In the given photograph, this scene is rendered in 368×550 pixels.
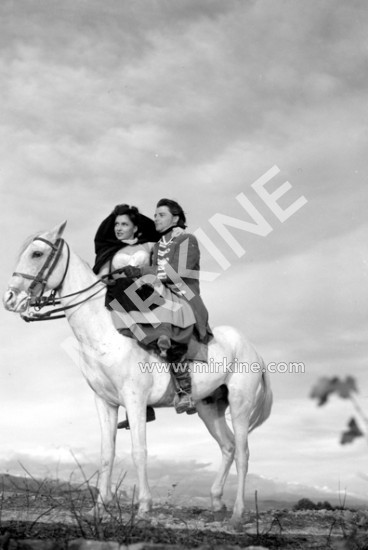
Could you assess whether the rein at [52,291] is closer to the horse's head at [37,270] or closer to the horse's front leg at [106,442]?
the horse's head at [37,270]

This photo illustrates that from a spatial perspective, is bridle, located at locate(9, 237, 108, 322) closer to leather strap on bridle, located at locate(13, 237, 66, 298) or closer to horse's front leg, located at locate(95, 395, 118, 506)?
leather strap on bridle, located at locate(13, 237, 66, 298)

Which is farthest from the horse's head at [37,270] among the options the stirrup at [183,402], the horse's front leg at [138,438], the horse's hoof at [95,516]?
the horse's hoof at [95,516]

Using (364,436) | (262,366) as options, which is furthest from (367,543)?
(364,436)

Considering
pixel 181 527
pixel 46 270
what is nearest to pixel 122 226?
pixel 46 270

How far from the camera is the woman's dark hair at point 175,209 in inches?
346

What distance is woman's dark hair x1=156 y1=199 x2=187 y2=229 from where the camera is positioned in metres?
8.79

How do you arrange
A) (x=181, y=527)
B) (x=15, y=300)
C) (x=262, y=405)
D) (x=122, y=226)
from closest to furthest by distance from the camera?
(x=181, y=527) < (x=15, y=300) < (x=122, y=226) < (x=262, y=405)

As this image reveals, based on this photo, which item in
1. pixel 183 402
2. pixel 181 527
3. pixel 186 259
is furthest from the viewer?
pixel 186 259

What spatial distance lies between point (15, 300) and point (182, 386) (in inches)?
89.7

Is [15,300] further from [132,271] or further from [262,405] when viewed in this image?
[262,405]

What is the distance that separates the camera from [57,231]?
26.3ft

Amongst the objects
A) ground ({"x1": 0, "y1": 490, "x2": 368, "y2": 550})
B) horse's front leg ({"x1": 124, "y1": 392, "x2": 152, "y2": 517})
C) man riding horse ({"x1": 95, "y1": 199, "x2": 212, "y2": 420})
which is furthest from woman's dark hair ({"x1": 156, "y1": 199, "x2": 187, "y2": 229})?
ground ({"x1": 0, "y1": 490, "x2": 368, "y2": 550})

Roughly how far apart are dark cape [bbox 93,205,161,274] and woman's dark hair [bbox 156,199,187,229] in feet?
0.97

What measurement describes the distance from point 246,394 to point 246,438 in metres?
0.59
